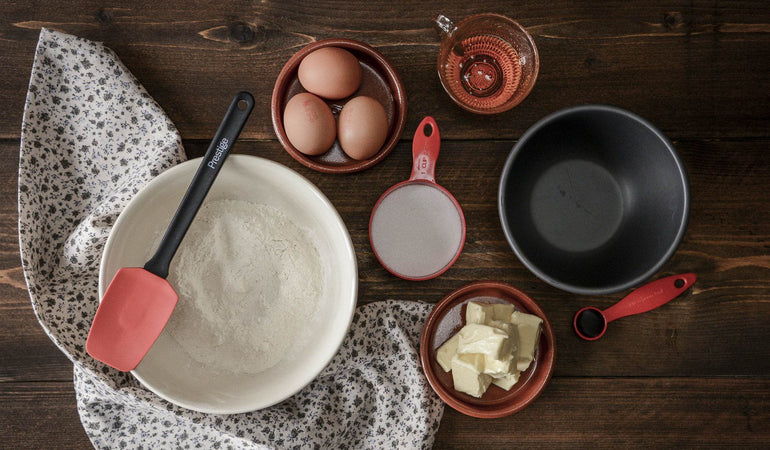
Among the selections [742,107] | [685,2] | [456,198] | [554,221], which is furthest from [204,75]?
[742,107]

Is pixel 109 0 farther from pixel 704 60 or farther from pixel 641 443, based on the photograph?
pixel 641 443

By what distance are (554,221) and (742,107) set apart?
1.48ft

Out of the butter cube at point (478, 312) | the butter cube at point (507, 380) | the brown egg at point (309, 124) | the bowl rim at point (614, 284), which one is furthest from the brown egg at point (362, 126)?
the butter cube at point (507, 380)

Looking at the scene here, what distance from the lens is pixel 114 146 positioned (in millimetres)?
1064

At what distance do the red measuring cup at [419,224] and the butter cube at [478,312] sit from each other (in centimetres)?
9

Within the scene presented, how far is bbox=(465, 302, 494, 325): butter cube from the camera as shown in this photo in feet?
3.33

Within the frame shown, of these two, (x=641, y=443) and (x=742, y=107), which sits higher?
(x=742, y=107)

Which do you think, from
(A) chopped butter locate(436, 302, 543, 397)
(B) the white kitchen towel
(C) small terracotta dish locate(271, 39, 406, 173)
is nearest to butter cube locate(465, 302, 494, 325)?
(A) chopped butter locate(436, 302, 543, 397)

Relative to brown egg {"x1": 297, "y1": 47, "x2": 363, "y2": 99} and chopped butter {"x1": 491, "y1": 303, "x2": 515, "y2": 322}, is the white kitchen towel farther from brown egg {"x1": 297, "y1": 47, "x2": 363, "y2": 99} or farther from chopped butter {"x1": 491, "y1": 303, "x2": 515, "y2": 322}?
brown egg {"x1": 297, "y1": 47, "x2": 363, "y2": 99}

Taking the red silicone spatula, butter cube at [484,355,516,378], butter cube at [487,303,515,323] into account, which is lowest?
butter cube at [484,355,516,378]

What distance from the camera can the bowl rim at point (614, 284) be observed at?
3.12 feet

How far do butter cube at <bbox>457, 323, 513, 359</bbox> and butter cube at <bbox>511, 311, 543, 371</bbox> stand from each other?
0.05m

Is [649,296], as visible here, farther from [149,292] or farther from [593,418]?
[149,292]

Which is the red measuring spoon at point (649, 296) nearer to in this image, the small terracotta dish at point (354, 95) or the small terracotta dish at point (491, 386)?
the small terracotta dish at point (491, 386)
